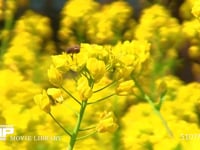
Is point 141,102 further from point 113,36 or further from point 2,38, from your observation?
point 2,38

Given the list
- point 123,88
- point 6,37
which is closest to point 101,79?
point 123,88

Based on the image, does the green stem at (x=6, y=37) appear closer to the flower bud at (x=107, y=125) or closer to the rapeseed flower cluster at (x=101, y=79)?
the rapeseed flower cluster at (x=101, y=79)

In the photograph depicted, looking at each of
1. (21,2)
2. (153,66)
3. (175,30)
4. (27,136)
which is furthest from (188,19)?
(27,136)

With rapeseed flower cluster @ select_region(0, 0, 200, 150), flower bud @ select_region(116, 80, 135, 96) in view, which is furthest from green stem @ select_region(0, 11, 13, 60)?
flower bud @ select_region(116, 80, 135, 96)

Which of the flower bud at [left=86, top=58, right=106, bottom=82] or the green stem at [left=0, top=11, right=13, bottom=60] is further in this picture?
the green stem at [left=0, top=11, right=13, bottom=60]

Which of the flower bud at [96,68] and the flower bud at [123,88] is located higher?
the flower bud at [96,68]

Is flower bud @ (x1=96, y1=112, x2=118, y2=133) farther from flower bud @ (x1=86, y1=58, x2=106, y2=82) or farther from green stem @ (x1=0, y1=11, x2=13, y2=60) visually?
green stem @ (x1=0, y1=11, x2=13, y2=60)

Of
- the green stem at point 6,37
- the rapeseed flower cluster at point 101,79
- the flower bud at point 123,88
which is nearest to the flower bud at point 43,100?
the rapeseed flower cluster at point 101,79

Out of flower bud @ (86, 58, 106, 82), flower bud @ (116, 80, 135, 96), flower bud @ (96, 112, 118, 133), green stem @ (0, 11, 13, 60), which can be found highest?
flower bud @ (86, 58, 106, 82)
